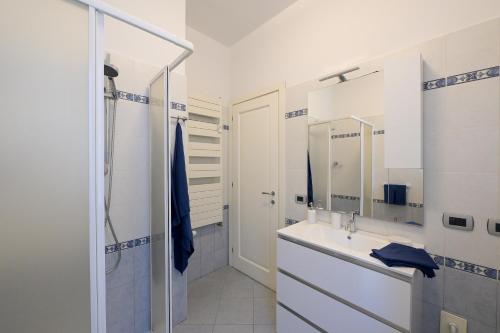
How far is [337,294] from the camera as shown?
1.26 m

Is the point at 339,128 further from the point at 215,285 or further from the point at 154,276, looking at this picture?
the point at 215,285

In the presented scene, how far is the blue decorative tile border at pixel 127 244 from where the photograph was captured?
1.45 m

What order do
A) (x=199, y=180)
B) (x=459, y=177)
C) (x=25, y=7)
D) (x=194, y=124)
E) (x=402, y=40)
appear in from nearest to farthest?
1. (x=25, y=7)
2. (x=459, y=177)
3. (x=402, y=40)
4. (x=194, y=124)
5. (x=199, y=180)

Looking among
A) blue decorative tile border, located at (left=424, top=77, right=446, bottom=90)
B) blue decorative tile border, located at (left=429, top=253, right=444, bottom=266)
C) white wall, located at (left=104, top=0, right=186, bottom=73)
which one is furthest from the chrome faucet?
white wall, located at (left=104, top=0, right=186, bottom=73)

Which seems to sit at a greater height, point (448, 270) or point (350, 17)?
point (350, 17)

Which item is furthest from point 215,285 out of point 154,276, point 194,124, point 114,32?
point 114,32

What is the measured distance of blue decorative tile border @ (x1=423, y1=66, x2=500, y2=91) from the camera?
111 centimetres

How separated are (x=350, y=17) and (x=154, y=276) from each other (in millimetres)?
2334

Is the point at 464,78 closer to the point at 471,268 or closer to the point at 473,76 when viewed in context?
the point at 473,76

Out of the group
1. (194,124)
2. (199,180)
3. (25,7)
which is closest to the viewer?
(25,7)

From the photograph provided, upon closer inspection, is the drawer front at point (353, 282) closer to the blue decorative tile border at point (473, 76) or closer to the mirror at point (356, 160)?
the mirror at point (356, 160)

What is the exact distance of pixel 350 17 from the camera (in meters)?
1.65

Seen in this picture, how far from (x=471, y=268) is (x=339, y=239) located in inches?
26.9

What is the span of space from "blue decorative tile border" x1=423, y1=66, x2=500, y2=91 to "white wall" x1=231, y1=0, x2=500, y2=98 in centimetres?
27
